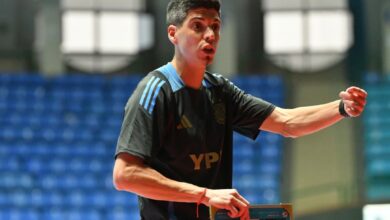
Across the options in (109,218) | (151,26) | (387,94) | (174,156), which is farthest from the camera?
(151,26)

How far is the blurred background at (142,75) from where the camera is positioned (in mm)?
12164

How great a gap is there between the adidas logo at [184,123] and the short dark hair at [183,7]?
391mm

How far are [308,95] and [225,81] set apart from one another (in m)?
11.1

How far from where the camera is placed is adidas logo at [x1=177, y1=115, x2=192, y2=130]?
9.41 ft

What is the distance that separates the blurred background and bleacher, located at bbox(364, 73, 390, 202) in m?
0.02

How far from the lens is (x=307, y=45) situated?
49.2ft

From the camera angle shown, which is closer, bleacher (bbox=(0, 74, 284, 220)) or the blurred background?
bleacher (bbox=(0, 74, 284, 220))

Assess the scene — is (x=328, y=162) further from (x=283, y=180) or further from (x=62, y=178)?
(x=62, y=178)

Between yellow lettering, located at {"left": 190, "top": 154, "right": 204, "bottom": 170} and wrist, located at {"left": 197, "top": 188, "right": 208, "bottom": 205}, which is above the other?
yellow lettering, located at {"left": 190, "top": 154, "right": 204, "bottom": 170}

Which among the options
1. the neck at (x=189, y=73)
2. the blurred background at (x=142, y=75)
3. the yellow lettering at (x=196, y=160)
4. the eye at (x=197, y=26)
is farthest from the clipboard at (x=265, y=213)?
the blurred background at (x=142, y=75)

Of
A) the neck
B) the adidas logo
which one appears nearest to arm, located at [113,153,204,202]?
the adidas logo

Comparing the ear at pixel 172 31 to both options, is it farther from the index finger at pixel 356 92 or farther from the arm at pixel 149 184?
the index finger at pixel 356 92

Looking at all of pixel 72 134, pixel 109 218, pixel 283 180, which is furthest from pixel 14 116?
pixel 283 180

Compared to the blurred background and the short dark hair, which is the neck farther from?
the blurred background
